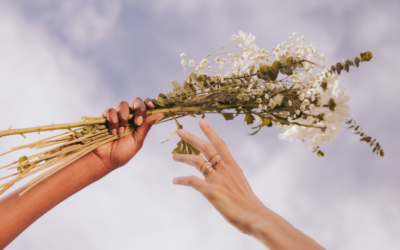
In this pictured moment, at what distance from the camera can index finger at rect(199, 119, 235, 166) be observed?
92 centimetres

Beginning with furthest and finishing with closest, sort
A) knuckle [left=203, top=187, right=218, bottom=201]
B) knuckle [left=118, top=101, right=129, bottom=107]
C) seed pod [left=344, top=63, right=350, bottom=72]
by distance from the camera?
seed pod [left=344, top=63, right=350, bottom=72] < knuckle [left=118, top=101, right=129, bottom=107] < knuckle [left=203, top=187, right=218, bottom=201]

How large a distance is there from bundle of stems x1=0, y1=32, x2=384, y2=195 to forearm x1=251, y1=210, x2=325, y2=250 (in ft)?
2.03

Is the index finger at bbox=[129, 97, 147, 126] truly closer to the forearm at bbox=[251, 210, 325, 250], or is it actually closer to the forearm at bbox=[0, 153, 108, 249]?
the forearm at bbox=[0, 153, 108, 249]

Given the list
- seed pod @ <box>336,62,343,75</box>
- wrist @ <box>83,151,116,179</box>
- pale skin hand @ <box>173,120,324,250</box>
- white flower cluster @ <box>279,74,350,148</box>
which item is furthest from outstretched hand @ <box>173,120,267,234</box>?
seed pod @ <box>336,62,343,75</box>

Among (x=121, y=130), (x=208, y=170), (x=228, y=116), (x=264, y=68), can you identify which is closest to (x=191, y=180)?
(x=208, y=170)

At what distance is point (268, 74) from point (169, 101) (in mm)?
470

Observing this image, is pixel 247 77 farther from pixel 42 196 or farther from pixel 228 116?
pixel 42 196

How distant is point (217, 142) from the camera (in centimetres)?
94

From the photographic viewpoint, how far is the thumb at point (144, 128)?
1.12 meters

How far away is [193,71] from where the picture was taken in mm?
1237

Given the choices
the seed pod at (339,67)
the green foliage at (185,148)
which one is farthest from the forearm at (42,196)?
the seed pod at (339,67)

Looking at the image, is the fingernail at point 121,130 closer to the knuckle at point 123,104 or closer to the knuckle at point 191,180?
the knuckle at point 123,104

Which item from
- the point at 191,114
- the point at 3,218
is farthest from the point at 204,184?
the point at 3,218

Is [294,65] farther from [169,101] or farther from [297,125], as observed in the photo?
[169,101]
